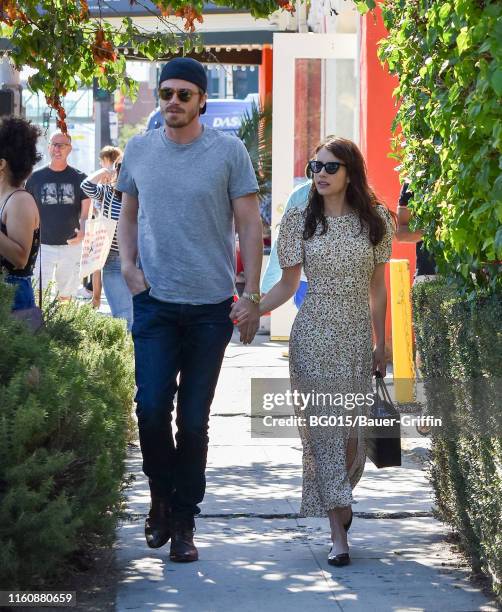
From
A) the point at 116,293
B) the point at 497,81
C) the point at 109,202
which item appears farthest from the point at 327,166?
the point at 109,202

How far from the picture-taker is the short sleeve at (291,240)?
5.66 metres

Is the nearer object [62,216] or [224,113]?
[62,216]

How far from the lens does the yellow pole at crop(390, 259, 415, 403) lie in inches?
371

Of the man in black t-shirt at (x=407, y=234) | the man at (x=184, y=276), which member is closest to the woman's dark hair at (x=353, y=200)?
the man at (x=184, y=276)

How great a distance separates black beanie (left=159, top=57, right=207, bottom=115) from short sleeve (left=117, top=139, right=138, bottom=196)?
35 cm

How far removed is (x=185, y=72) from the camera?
5480 millimetres

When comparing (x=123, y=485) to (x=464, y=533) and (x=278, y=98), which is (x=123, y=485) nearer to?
(x=464, y=533)

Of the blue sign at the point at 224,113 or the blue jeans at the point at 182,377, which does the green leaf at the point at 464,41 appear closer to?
the blue jeans at the point at 182,377

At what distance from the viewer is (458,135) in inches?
179

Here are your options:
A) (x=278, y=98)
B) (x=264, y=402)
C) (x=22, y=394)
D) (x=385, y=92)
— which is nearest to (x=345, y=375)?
(x=22, y=394)

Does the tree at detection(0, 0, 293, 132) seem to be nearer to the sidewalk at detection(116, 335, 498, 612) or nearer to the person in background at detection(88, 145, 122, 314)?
the sidewalk at detection(116, 335, 498, 612)

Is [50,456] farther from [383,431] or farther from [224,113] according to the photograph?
[224,113]

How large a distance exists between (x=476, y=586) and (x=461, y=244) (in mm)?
1385

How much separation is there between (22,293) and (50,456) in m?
2.07
